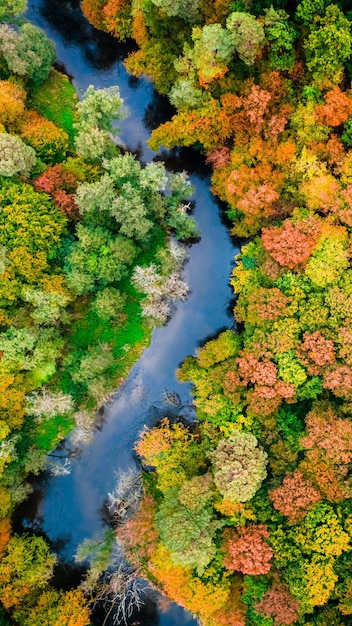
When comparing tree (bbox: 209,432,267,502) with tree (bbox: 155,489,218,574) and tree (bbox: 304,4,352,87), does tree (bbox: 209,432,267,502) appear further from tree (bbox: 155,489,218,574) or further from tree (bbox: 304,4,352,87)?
tree (bbox: 304,4,352,87)

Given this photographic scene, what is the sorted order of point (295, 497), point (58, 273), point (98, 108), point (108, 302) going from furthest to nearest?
1. point (108, 302)
2. point (58, 273)
3. point (98, 108)
4. point (295, 497)

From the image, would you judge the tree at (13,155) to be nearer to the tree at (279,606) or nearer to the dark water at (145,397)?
the dark water at (145,397)

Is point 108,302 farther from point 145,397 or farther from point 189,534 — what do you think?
point 189,534

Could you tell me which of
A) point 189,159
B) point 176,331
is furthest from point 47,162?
point 176,331

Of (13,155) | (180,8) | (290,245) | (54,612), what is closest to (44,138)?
(13,155)

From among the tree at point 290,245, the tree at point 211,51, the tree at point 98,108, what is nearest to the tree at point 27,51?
the tree at point 98,108

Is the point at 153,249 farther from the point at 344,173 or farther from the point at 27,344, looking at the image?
the point at 344,173
